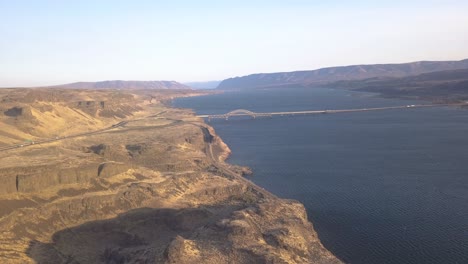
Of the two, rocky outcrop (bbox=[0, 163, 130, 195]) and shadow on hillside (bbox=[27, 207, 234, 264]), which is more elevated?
rocky outcrop (bbox=[0, 163, 130, 195])

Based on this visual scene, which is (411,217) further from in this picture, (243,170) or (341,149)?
(341,149)

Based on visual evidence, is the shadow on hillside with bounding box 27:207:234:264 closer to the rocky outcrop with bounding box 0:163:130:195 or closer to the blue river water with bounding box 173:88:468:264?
the rocky outcrop with bounding box 0:163:130:195

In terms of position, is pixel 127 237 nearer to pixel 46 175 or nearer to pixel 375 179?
pixel 46 175

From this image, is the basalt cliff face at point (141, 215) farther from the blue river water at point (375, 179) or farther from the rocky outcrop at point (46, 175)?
the blue river water at point (375, 179)

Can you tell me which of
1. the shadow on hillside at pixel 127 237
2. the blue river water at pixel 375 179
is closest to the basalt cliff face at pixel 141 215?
the shadow on hillside at pixel 127 237

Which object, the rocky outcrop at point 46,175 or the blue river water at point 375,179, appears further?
the rocky outcrop at point 46,175

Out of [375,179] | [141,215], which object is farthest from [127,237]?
[375,179]

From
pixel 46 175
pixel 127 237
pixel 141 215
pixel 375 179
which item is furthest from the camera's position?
pixel 375 179

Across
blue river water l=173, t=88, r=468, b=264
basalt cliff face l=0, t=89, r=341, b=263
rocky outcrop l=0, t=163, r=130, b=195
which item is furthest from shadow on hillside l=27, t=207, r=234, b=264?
blue river water l=173, t=88, r=468, b=264
